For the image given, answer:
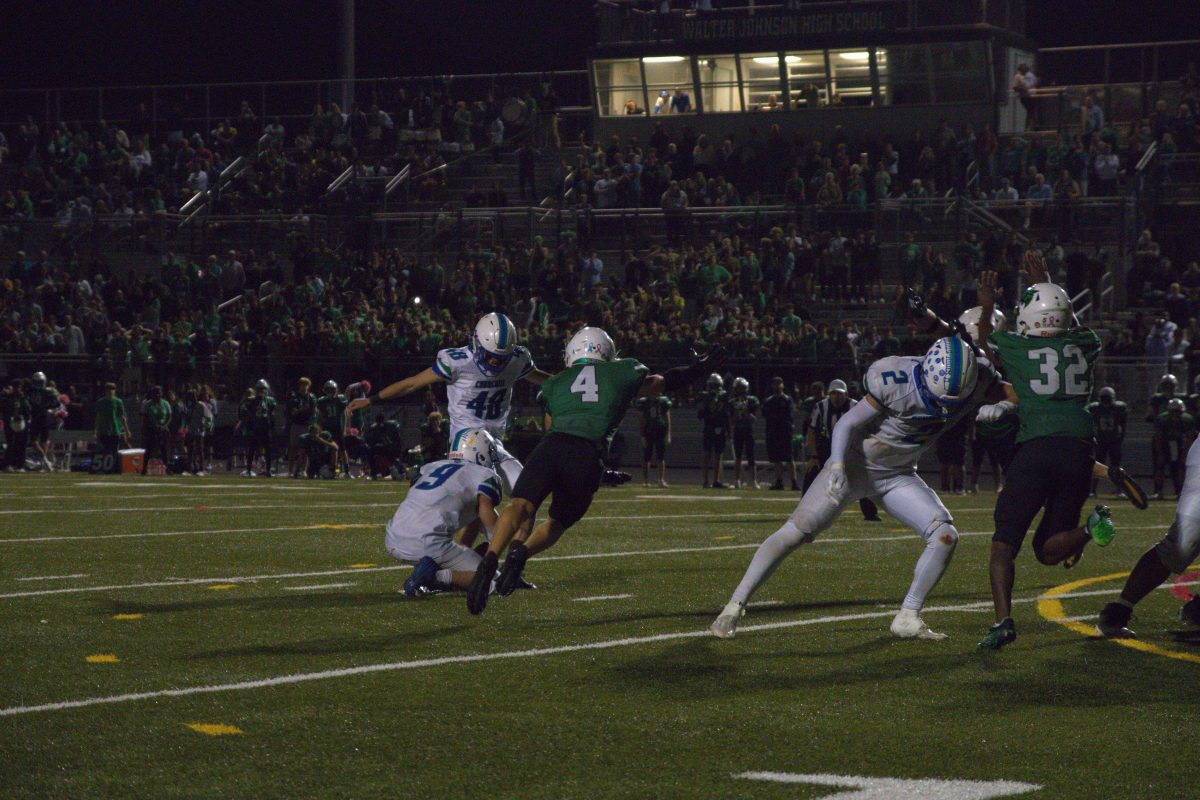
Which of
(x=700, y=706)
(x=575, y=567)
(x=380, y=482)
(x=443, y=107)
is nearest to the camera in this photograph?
(x=700, y=706)

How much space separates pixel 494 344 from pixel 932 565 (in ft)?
A: 10.6

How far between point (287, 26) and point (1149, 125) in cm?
2330

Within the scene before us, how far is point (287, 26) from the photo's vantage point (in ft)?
144

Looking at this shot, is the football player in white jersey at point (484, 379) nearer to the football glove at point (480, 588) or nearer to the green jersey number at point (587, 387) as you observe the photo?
the green jersey number at point (587, 387)

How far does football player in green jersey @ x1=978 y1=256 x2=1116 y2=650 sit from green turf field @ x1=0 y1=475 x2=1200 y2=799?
47cm

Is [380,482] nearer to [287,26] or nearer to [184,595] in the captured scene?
[184,595]

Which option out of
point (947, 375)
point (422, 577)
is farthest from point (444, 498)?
point (947, 375)

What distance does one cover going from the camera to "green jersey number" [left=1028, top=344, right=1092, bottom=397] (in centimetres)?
793

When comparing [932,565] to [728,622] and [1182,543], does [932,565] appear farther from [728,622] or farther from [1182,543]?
[1182,543]

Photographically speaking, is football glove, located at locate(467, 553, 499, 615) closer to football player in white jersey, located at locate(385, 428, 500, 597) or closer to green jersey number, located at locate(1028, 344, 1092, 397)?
football player in white jersey, located at locate(385, 428, 500, 597)

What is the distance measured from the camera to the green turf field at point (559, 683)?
525 centimetres

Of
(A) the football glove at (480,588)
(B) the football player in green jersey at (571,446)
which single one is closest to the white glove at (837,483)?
(B) the football player in green jersey at (571,446)

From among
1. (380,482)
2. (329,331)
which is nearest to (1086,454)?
(380,482)

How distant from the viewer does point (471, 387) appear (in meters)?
10.3
